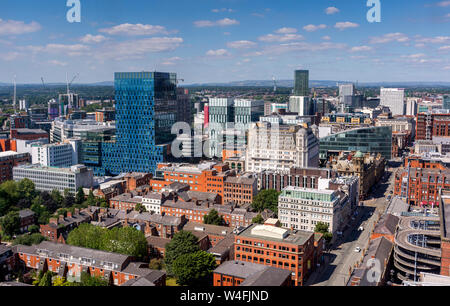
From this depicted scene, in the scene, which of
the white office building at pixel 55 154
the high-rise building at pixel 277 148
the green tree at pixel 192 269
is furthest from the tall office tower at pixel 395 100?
the green tree at pixel 192 269

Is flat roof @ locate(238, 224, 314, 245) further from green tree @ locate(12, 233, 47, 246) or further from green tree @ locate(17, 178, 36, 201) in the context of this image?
green tree @ locate(17, 178, 36, 201)

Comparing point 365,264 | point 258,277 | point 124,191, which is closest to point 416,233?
point 365,264

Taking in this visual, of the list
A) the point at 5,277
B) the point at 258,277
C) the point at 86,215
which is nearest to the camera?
the point at 258,277

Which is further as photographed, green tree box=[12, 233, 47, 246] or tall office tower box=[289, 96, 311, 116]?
tall office tower box=[289, 96, 311, 116]

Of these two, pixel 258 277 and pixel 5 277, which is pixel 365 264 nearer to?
pixel 258 277

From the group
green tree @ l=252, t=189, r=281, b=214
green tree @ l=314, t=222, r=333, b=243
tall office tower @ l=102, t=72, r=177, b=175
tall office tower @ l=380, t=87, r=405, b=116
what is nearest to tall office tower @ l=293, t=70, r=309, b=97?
tall office tower @ l=380, t=87, r=405, b=116

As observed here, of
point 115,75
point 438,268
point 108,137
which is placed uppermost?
point 115,75
